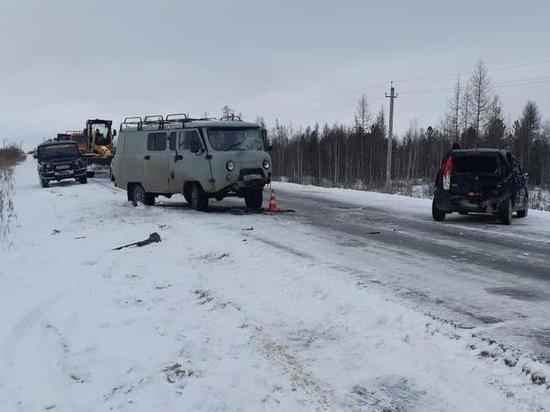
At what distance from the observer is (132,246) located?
1048 centimetres

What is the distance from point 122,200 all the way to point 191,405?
660 inches

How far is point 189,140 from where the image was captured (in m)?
15.4

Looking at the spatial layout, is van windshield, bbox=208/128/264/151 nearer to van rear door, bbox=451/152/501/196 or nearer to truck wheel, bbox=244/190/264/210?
truck wheel, bbox=244/190/264/210

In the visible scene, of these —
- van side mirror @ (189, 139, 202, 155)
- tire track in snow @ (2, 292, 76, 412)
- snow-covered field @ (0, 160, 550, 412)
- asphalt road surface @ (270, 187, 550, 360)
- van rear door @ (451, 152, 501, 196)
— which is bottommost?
tire track in snow @ (2, 292, 76, 412)

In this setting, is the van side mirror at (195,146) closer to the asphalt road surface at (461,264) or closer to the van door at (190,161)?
the van door at (190,161)

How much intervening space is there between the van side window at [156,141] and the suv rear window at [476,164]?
782 cm

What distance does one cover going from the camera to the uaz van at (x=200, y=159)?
1491 cm

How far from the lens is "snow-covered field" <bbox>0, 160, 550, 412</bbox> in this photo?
161 inches

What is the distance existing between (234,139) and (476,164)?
6047mm

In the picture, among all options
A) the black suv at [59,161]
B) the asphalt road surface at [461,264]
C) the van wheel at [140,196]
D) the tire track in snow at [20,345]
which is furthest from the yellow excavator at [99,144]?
the tire track in snow at [20,345]

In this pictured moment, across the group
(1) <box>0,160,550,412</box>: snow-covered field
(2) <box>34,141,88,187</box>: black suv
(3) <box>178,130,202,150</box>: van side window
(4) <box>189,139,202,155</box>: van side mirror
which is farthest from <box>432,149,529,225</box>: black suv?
(2) <box>34,141,88,187</box>: black suv

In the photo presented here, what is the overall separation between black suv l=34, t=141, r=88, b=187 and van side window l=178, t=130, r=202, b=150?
15794 millimetres

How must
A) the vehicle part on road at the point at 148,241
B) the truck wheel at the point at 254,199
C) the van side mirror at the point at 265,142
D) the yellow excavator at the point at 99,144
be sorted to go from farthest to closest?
the yellow excavator at the point at 99,144
the truck wheel at the point at 254,199
the van side mirror at the point at 265,142
the vehicle part on road at the point at 148,241

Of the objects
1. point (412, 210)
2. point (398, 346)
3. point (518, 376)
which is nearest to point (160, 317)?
point (398, 346)
